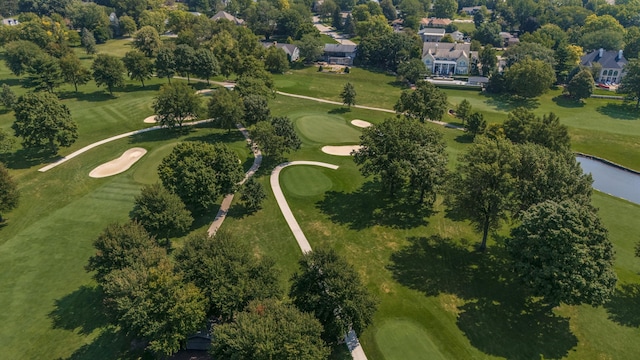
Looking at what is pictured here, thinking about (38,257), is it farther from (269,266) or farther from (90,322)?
(269,266)

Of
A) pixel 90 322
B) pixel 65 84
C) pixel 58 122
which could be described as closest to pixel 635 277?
pixel 90 322

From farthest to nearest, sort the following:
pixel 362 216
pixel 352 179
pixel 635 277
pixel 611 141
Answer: pixel 611 141 → pixel 352 179 → pixel 362 216 → pixel 635 277

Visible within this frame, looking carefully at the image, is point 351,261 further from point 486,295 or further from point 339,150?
point 339,150

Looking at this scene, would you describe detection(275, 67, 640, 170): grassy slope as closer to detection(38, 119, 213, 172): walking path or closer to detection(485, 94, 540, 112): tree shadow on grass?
detection(485, 94, 540, 112): tree shadow on grass

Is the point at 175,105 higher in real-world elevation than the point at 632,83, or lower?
lower

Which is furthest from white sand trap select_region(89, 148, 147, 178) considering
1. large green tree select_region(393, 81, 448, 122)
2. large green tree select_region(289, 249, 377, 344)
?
Answer: large green tree select_region(393, 81, 448, 122)

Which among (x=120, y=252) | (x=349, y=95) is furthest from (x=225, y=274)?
(x=349, y=95)

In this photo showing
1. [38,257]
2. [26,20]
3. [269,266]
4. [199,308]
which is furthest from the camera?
[26,20]
